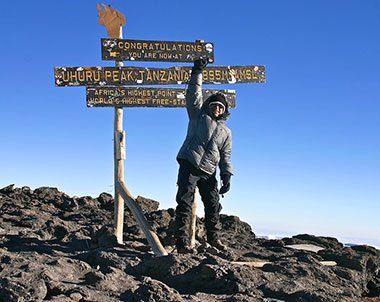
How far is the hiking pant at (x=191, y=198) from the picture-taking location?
932 centimetres

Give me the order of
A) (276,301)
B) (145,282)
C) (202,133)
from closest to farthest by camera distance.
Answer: (145,282)
(276,301)
(202,133)

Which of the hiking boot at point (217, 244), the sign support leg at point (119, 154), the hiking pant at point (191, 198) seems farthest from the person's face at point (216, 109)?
the sign support leg at point (119, 154)

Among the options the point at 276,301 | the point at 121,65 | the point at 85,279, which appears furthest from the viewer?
the point at 121,65

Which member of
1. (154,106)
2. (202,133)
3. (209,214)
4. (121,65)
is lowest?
(209,214)

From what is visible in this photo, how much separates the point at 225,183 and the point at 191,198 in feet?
2.37

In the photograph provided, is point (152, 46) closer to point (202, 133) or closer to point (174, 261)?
point (202, 133)

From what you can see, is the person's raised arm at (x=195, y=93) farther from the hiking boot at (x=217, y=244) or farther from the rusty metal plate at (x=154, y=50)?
the hiking boot at (x=217, y=244)

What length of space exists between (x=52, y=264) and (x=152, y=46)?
542 centimetres

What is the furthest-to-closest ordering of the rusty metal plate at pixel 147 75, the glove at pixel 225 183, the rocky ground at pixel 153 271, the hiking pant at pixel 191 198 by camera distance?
the rusty metal plate at pixel 147 75 < the glove at pixel 225 183 < the hiking pant at pixel 191 198 < the rocky ground at pixel 153 271

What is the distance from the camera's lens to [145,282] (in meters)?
6.08

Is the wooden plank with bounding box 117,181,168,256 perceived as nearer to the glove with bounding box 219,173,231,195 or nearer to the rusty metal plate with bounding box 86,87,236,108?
the glove with bounding box 219,173,231,195

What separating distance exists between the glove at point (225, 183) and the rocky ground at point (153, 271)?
94cm

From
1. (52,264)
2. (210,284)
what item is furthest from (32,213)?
(210,284)

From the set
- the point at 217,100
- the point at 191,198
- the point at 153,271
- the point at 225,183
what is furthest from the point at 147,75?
the point at 153,271
